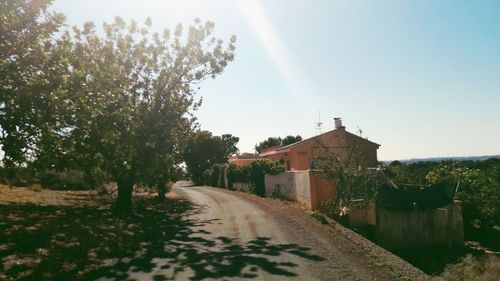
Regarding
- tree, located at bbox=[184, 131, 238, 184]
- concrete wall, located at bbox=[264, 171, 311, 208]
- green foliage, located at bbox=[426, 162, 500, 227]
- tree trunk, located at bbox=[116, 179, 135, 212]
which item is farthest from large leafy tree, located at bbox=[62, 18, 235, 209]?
tree, located at bbox=[184, 131, 238, 184]

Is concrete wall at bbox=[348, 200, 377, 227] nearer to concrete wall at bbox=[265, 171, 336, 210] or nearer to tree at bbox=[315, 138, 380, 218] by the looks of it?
tree at bbox=[315, 138, 380, 218]

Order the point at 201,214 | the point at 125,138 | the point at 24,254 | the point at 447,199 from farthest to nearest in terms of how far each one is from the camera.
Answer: the point at 201,214, the point at 447,199, the point at 125,138, the point at 24,254

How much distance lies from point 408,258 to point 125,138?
14.4 m

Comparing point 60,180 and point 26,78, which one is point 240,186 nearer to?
point 60,180

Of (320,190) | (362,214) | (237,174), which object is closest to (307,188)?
(320,190)

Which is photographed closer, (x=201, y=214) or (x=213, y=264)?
(x=213, y=264)

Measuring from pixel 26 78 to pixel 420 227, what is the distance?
18.2 metres

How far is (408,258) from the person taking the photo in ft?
57.9

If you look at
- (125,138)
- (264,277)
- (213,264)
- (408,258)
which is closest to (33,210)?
(125,138)

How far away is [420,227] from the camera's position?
61.2 feet

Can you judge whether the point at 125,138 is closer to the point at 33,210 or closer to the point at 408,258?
the point at 33,210

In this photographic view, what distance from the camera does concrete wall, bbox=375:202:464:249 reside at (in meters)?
18.2

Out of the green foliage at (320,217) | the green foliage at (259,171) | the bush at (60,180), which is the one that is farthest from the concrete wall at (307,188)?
the bush at (60,180)

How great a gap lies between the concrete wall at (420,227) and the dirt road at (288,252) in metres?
3.82
